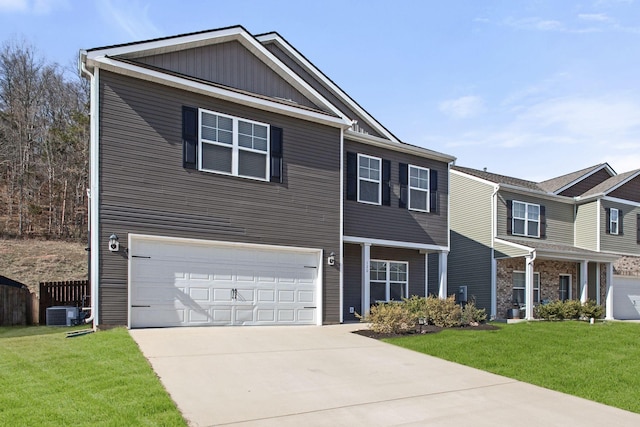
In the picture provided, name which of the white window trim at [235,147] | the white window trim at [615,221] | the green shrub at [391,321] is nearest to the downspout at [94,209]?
the white window trim at [235,147]

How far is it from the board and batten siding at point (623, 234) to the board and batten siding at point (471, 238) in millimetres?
6433

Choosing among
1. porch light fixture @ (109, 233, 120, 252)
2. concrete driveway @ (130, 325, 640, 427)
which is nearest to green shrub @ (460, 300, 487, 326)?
concrete driveway @ (130, 325, 640, 427)

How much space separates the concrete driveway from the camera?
5902 mm

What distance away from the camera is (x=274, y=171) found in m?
13.0

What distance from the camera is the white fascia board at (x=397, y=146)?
49.6 ft

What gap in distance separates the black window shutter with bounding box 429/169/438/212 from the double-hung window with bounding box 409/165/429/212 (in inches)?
4.6

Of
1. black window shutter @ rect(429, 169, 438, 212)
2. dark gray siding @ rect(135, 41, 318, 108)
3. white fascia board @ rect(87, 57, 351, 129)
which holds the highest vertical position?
dark gray siding @ rect(135, 41, 318, 108)

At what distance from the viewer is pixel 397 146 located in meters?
15.9

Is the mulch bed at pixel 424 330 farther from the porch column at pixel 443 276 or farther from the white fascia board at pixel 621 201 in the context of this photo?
the white fascia board at pixel 621 201

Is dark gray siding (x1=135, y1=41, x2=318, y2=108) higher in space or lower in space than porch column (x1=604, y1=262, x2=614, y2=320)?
higher

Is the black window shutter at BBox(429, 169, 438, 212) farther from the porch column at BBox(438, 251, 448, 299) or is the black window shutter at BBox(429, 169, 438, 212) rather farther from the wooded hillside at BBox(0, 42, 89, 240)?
the wooded hillside at BBox(0, 42, 89, 240)

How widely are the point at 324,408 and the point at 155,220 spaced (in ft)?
21.8

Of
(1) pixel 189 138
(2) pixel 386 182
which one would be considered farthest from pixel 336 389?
(2) pixel 386 182

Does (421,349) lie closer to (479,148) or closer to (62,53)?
(479,148)
